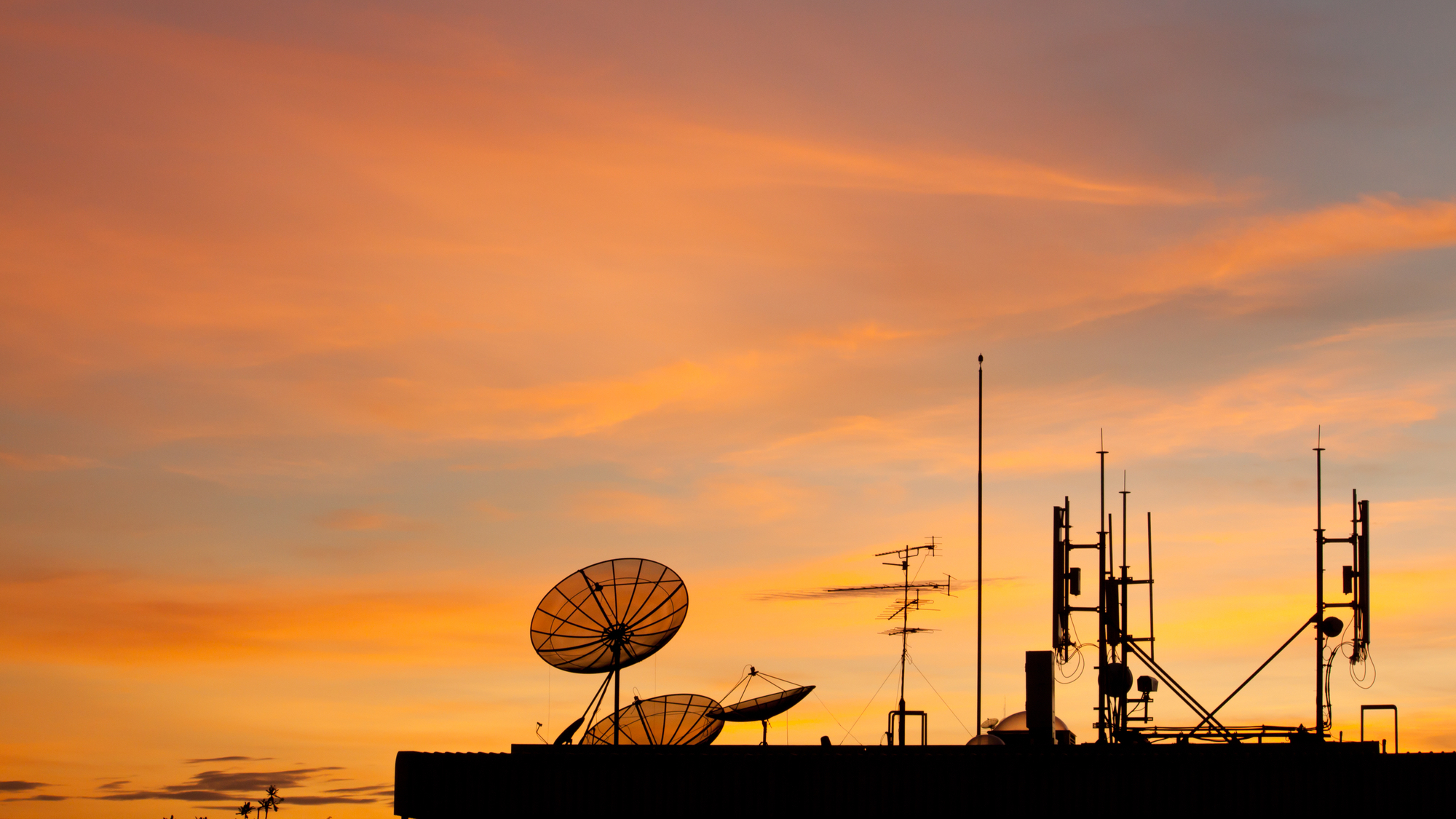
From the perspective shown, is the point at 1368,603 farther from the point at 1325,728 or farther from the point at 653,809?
the point at 653,809

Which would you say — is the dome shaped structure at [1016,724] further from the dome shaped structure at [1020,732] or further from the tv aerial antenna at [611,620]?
the tv aerial antenna at [611,620]

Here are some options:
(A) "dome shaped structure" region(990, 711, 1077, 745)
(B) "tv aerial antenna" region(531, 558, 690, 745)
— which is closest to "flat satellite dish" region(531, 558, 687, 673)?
(B) "tv aerial antenna" region(531, 558, 690, 745)

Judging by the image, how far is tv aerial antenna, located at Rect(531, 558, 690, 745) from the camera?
45844mm

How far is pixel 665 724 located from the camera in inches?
1845

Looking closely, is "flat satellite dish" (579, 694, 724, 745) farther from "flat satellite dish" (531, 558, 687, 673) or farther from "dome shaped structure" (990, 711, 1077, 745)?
"dome shaped structure" (990, 711, 1077, 745)

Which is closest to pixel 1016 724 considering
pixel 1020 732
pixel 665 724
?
pixel 1020 732

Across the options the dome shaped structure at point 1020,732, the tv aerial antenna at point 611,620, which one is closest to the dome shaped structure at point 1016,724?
the dome shaped structure at point 1020,732

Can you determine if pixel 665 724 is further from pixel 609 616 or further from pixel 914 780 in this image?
pixel 914 780

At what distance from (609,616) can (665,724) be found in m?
3.97

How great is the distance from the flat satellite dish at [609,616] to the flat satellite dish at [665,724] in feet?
6.64

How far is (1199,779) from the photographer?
41719 millimetres

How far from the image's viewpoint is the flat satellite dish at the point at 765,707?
45312 millimetres

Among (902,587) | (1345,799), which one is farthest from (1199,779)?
(902,587)

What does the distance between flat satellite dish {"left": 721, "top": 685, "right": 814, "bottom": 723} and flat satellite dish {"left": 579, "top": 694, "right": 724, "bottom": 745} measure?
0.89 metres
